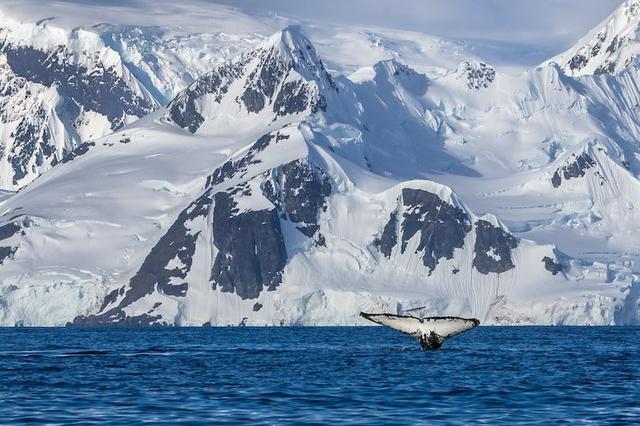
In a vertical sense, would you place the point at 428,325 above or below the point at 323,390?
above

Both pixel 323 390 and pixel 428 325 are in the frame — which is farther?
pixel 428 325

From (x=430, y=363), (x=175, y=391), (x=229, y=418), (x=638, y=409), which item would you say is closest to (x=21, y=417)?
(x=229, y=418)

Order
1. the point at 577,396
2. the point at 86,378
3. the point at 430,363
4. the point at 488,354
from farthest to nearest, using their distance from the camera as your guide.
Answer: the point at 488,354, the point at 430,363, the point at 86,378, the point at 577,396

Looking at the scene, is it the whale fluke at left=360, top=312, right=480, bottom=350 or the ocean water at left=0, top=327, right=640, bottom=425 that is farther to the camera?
the whale fluke at left=360, top=312, right=480, bottom=350

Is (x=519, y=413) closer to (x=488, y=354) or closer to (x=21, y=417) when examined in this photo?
(x=21, y=417)

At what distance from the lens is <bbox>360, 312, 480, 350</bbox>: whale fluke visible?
151m

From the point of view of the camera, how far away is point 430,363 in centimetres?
15875

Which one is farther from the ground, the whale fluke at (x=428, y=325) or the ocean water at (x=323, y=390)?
the whale fluke at (x=428, y=325)

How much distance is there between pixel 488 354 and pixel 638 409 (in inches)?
3153

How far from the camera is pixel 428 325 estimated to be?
16088 centimetres

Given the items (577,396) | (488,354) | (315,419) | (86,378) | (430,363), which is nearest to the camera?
(315,419)

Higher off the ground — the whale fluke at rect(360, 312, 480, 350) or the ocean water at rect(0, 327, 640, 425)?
the whale fluke at rect(360, 312, 480, 350)

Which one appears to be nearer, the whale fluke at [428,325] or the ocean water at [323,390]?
the ocean water at [323,390]

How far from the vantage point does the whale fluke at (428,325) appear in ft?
495
